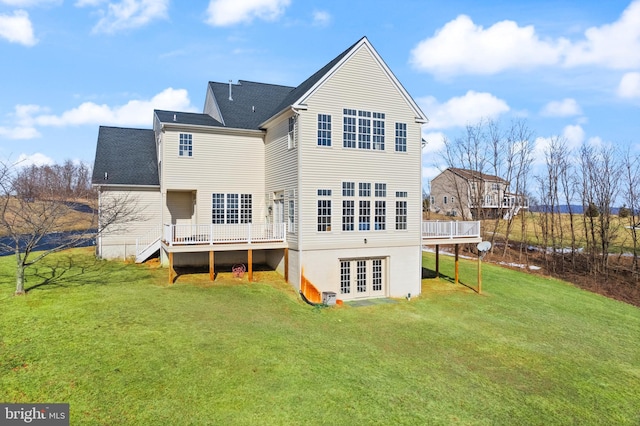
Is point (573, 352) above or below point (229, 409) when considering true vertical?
below

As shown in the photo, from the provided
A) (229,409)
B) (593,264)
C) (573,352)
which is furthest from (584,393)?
(593,264)

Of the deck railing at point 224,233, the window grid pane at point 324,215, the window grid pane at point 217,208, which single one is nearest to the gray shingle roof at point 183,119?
the window grid pane at point 217,208

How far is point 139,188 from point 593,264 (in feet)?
105

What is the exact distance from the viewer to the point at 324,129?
16469mm

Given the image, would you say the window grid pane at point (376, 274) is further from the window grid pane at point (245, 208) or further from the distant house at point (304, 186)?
the window grid pane at point (245, 208)

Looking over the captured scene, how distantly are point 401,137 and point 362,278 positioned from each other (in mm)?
7066

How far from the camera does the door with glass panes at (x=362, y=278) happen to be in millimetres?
17016

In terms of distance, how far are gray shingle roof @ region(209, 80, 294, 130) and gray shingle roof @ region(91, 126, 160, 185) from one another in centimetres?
534

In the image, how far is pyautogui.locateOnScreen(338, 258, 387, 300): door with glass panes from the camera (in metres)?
17.0

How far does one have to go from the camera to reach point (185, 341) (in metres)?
9.51

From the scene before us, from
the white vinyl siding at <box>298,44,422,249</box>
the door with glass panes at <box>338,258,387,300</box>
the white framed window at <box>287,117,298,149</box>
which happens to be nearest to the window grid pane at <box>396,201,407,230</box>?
the white vinyl siding at <box>298,44,422,249</box>

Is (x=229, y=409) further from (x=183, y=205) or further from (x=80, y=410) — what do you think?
(x=183, y=205)

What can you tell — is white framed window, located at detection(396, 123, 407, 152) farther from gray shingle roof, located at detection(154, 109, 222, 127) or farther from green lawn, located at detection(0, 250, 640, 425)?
gray shingle roof, located at detection(154, 109, 222, 127)

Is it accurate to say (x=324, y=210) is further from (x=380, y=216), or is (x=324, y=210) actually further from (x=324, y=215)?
→ (x=380, y=216)
